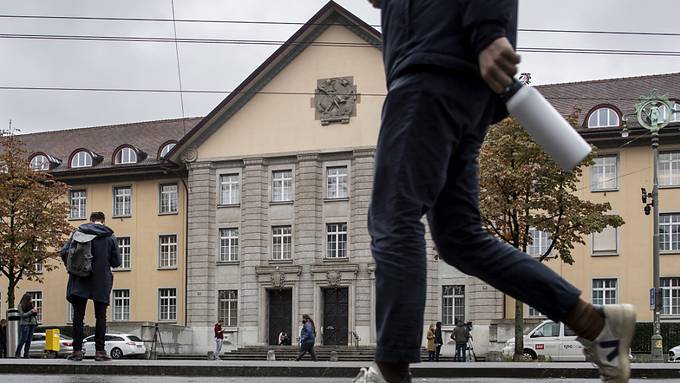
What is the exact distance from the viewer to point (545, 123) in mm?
3473

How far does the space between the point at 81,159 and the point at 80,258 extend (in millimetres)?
54844

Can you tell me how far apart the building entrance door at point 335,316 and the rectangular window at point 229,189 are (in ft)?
23.8

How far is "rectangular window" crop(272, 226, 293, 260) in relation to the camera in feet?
182

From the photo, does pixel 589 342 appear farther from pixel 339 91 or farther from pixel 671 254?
pixel 339 91

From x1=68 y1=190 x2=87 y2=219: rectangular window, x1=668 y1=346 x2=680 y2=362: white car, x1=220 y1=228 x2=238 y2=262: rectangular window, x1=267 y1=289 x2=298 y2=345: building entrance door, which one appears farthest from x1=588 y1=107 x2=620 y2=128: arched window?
x1=68 y1=190 x2=87 y2=219: rectangular window

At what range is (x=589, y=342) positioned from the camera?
3.65 metres

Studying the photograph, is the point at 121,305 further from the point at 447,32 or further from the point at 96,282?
the point at 447,32

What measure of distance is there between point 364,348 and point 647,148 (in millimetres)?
16256

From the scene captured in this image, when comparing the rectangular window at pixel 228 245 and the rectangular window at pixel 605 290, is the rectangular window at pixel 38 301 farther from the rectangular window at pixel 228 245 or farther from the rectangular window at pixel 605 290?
the rectangular window at pixel 605 290

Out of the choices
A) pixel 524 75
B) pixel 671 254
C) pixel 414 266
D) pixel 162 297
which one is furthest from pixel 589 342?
pixel 162 297

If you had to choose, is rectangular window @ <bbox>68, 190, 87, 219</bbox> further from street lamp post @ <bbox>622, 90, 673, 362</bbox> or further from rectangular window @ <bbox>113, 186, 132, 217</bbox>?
street lamp post @ <bbox>622, 90, 673, 362</bbox>

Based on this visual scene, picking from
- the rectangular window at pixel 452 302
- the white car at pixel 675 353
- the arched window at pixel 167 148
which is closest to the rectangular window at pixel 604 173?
the rectangular window at pixel 452 302

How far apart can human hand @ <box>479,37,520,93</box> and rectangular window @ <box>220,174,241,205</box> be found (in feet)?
176

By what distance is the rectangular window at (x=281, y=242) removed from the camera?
182 ft
